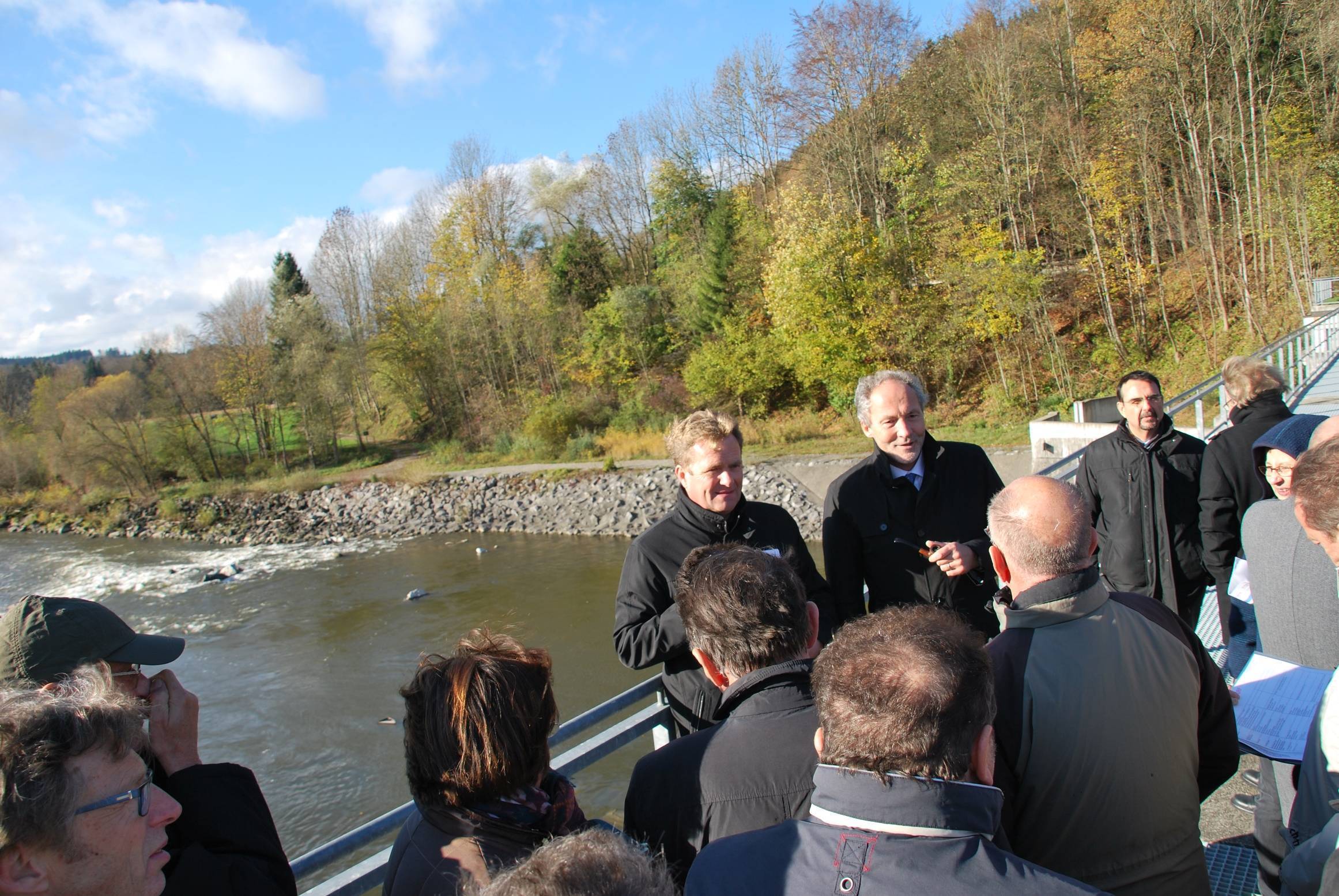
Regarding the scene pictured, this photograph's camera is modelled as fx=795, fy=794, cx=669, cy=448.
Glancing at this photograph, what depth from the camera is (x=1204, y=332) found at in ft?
73.4

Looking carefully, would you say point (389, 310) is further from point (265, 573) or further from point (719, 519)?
point (719, 519)

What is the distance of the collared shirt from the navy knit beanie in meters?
1.14

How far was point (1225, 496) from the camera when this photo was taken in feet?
11.8

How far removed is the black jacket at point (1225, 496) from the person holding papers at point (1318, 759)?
1864 millimetres

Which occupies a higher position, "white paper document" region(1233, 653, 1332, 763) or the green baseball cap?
the green baseball cap

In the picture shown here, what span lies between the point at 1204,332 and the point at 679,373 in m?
18.3

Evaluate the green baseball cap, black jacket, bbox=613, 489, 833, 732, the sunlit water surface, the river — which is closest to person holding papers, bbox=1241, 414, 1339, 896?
black jacket, bbox=613, 489, 833, 732

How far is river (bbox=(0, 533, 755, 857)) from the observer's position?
9.98 metres

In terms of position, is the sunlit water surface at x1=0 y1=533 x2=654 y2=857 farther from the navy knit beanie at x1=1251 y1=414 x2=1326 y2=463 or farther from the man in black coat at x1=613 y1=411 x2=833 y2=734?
the navy knit beanie at x1=1251 y1=414 x2=1326 y2=463

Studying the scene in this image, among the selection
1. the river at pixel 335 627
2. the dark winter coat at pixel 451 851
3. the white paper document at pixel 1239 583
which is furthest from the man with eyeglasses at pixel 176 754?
the river at pixel 335 627

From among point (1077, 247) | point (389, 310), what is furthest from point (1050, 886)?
point (389, 310)

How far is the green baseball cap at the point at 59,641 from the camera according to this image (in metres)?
1.72

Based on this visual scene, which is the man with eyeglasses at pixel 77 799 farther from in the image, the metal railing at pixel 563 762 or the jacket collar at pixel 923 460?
the jacket collar at pixel 923 460

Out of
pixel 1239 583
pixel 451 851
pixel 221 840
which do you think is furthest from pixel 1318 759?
pixel 221 840
